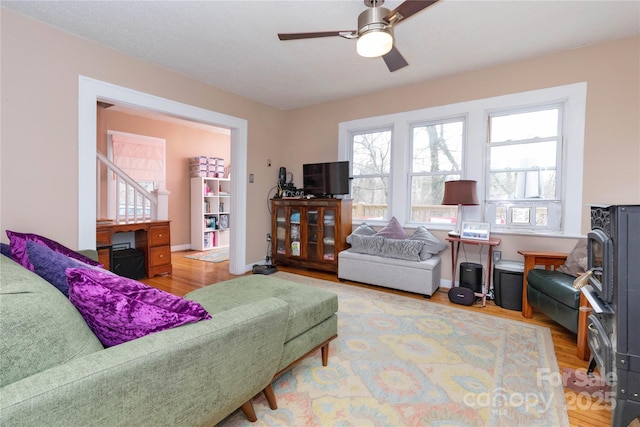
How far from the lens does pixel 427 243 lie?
11.6 ft

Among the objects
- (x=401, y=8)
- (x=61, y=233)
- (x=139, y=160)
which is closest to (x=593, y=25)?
(x=401, y=8)

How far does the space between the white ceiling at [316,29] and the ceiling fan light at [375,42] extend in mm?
533

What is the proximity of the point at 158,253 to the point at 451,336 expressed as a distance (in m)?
3.81

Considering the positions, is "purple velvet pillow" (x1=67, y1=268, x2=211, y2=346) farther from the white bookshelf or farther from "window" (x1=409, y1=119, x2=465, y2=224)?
the white bookshelf

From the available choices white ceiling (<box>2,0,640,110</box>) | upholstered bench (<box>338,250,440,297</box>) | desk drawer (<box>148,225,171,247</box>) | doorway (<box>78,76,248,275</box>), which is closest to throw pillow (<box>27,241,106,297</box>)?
doorway (<box>78,76,248,275</box>)

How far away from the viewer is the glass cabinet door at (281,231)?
4.73 metres

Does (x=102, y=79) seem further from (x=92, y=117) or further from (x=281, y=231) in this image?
(x=281, y=231)

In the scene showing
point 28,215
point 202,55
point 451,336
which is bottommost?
point 451,336

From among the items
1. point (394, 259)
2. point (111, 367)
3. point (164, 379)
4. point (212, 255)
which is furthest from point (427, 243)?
point (212, 255)

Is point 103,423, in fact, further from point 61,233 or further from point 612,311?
point 61,233

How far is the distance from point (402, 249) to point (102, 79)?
12.3 feet

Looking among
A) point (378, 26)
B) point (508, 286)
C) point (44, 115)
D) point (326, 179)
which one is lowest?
point (508, 286)

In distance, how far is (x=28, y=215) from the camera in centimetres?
254

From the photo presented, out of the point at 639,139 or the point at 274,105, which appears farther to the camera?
the point at 274,105
